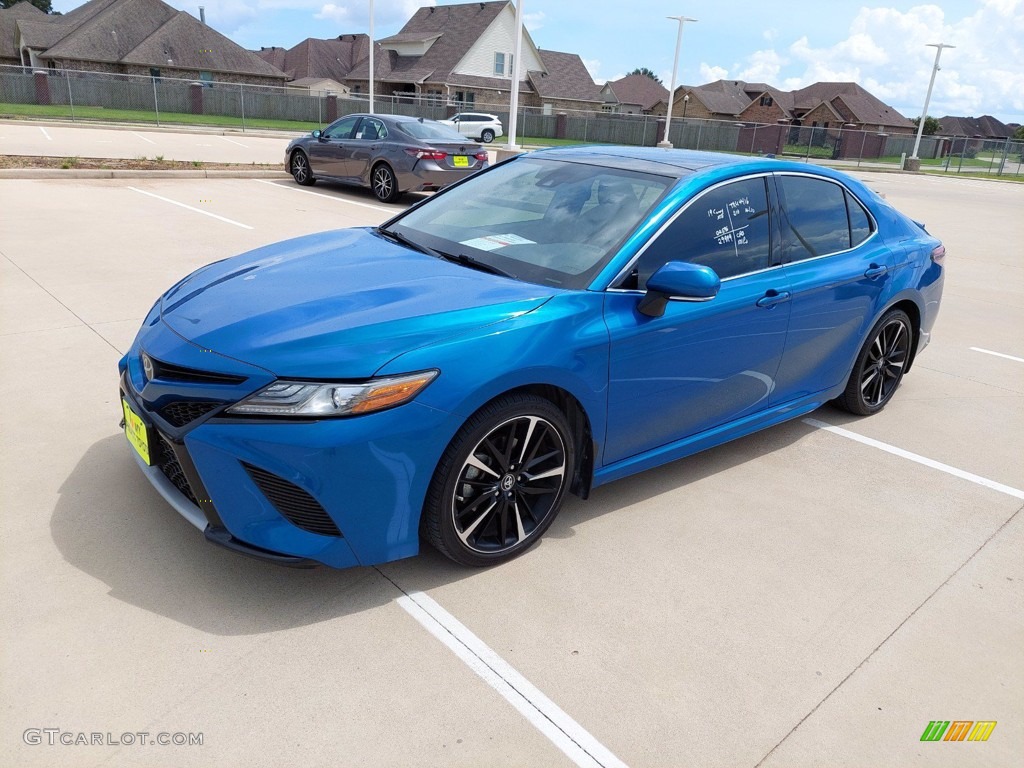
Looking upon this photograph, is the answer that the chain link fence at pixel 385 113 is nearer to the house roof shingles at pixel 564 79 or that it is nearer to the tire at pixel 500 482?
the house roof shingles at pixel 564 79

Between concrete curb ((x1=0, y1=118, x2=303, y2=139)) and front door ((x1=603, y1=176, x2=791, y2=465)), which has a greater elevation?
front door ((x1=603, y1=176, x2=791, y2=465))

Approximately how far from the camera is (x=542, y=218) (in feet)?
12.8

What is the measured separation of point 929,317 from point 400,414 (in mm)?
4105

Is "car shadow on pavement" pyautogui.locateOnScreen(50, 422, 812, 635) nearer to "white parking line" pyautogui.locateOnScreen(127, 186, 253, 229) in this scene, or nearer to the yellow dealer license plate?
the yellow dealer license plate

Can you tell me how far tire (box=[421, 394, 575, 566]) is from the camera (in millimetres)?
2928

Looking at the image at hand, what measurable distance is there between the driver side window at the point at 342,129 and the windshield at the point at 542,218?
10.5m

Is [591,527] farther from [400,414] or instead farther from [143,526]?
[143,526]

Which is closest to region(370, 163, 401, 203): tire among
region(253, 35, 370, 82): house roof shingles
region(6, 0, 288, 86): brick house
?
region(6, 0, 288, 86): brick house

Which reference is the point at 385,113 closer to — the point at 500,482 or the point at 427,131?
the point at 427,131

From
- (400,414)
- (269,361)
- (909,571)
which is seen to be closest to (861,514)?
(909,571)

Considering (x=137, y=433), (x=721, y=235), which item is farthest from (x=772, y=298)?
(x=137, y=433)

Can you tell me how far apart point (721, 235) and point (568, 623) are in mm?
1994

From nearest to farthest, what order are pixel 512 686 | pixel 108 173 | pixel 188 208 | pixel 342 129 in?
pixel 512 686
pixel 188 208
pixel 108 173
pixel 342 129

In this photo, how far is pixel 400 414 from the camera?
271 cm
